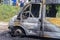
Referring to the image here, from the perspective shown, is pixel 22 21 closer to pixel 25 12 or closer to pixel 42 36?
pixel 25 12

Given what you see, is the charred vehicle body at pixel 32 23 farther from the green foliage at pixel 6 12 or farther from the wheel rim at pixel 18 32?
the green foliage at pixel 6 12

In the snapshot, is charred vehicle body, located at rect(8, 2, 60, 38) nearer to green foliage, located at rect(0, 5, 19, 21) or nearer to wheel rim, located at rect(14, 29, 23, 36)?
wheel rim, located at rect(14, 29, 23, 36)

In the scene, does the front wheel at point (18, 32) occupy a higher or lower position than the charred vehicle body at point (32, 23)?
lower

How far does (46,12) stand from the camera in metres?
9.63

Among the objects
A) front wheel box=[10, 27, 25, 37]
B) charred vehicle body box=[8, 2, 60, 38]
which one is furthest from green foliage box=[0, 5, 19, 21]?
charred vehicle body box=[8, 2, 60, 38]

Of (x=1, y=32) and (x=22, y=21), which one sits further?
(x=1, y=32)

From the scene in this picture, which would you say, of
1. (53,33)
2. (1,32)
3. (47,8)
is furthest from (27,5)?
(1,32)

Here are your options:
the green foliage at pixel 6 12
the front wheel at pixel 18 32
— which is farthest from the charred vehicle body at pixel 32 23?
the green foliage at pixel 6 12

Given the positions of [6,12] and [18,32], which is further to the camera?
A: [6,12]

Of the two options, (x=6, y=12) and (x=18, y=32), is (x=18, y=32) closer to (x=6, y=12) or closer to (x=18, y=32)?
(x=18, y=32)

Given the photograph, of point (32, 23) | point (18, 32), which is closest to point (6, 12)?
point (18, 32)

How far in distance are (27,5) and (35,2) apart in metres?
0.40

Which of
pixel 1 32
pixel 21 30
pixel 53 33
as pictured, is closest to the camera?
pixel 53 33

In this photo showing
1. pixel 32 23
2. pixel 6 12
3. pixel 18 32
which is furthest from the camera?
pixel 6 12
